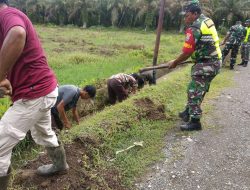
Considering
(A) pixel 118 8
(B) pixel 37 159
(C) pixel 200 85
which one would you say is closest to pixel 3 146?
(B) pixel 37 159

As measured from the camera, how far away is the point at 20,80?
2781mm

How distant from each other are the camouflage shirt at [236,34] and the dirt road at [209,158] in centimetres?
540

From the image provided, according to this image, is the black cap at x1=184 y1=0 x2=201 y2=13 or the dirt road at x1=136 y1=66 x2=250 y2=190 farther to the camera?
the black cap at x1=184 y1=0 x2=201 y2=13

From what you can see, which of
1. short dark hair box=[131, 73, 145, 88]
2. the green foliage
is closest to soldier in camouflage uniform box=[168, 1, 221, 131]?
the green foliage

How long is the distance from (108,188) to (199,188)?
979 millimetres

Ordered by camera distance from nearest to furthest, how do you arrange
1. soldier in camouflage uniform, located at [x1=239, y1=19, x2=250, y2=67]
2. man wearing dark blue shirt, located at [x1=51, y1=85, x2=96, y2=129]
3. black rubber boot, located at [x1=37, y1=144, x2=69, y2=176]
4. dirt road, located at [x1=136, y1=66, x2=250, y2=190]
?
1. black rubber boot, located at [x1=37, y1=144, x2=69, y2=176]
2. dirt road, located at [x1=136, y1=66, x2=250, y2=190]
3. man wearing dark blue shirt, located at [x1=51, y1=85, x2=96, y2=129]
4. soldier in camouflage uniform, located at [x1=239, y1=19, x2=250, y2=67]

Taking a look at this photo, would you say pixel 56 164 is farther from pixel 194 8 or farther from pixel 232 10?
pixel 232 10

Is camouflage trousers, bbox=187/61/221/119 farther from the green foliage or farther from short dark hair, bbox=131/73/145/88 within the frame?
short dark hair, bbox=131/73/145/88

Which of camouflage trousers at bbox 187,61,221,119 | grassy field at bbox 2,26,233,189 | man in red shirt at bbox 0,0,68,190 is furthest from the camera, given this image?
camouflage trousers at bbox 187,61,221,119

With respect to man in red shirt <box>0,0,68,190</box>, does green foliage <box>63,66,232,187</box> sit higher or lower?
lower

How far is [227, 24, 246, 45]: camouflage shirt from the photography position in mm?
10758

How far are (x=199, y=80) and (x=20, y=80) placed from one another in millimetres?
2850

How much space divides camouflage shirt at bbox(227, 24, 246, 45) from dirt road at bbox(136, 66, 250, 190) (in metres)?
5.40

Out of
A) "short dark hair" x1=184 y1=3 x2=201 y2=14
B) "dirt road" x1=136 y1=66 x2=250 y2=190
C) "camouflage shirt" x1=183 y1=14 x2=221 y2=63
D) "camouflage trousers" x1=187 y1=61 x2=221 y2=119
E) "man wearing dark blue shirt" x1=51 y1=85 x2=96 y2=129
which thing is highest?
"short dark hair" x1=184 y1=3 x2=201 y2=14
